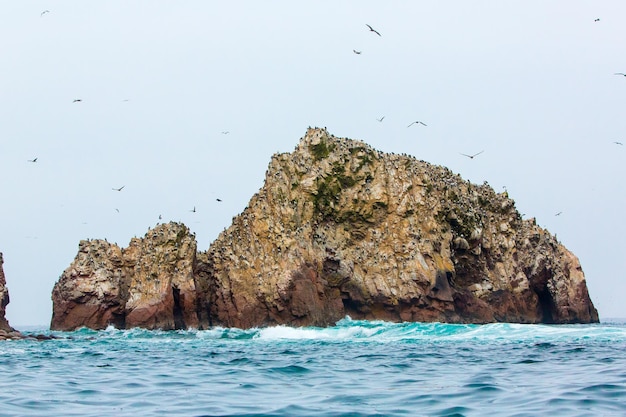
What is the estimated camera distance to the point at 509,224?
78375 mm

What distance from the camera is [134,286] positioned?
6025 centimetres

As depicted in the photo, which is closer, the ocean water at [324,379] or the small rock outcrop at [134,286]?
the ocean water at [324,379]

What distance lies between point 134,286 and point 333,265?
15562 millimetres

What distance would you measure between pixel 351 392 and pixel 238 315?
135 ft

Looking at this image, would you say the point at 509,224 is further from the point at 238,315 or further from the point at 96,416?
the point at 96,416

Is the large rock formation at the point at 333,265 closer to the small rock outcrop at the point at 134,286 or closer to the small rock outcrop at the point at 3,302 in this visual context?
the small rock outcrop at the point at 134,286

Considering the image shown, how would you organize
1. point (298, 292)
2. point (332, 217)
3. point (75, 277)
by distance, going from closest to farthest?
point (298, 292) → point (75, 277) → point (332, 217)

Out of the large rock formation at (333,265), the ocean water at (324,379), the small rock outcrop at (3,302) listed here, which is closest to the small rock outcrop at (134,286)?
the large rock formation at (333,265)

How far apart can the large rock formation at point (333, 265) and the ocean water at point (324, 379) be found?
19.8 metres

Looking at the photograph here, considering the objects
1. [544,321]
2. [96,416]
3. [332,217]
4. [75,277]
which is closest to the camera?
[96,416]

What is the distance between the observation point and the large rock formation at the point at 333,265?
195ft

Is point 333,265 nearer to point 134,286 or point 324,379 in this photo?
point 134,286

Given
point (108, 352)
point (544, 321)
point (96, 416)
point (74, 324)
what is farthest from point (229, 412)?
point (544, 321)

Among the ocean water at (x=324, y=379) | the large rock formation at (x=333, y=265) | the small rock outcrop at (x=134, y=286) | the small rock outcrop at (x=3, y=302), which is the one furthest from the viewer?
the large rock formation at (x=333, y=265)
